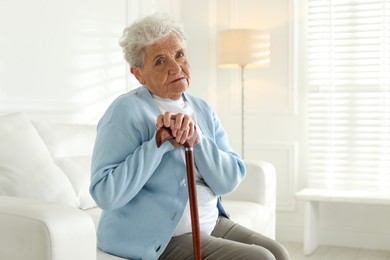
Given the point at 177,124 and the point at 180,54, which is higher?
the point at 180,54

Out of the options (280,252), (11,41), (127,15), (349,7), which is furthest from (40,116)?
(349,7)

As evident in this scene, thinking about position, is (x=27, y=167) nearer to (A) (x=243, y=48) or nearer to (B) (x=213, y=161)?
(B) (x=213, y=161)

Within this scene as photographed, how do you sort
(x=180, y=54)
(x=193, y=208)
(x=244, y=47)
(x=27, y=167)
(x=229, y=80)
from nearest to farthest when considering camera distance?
(x=193, y=208), (x=180, y=54), (x=27, y=167), (x=244, y=47), (x=229, y=80)

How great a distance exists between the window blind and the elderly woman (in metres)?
2.56

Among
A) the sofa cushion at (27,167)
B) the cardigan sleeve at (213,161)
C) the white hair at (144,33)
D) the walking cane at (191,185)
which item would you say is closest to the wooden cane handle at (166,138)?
the walking cane at (191,185)

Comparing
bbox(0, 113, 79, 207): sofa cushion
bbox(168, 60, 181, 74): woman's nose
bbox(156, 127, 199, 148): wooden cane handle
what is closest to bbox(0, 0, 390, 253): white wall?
bbox(0, 113, 79, 207): sofa cushion

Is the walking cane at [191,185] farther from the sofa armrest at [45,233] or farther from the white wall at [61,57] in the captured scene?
the white wall at [61,57]

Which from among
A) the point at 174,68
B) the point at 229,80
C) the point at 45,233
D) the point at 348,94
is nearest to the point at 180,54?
the point at 174,68

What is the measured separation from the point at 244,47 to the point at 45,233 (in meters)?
3.04

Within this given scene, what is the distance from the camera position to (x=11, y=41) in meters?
3.16

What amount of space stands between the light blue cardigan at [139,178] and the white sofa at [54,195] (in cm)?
12

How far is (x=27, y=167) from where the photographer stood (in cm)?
253

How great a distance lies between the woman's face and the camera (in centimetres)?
212

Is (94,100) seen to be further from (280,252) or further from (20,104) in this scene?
(280,252)
